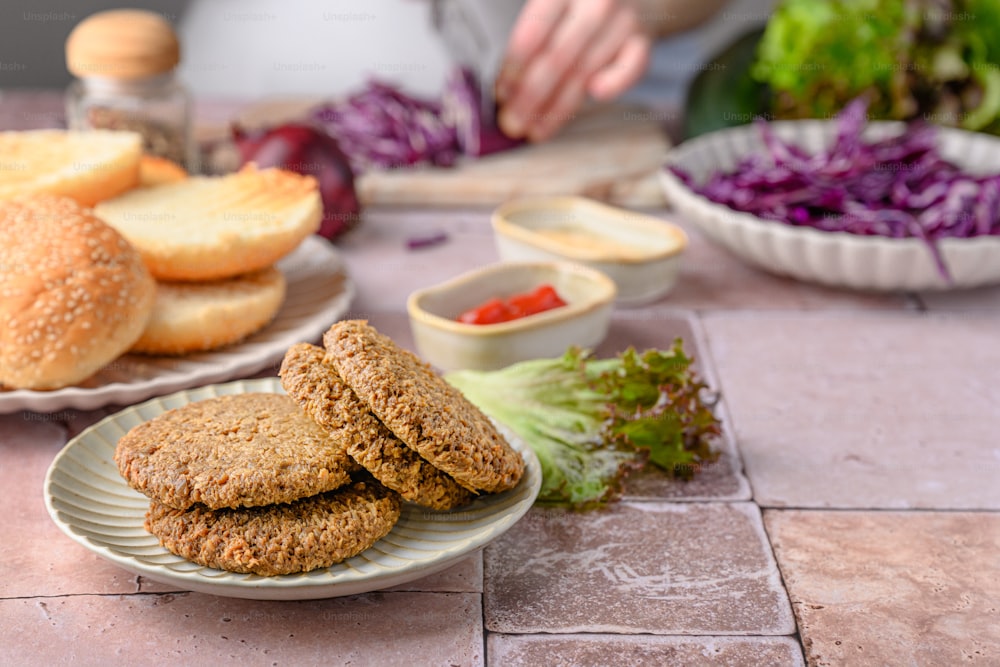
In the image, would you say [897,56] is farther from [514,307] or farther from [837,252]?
[514,307]

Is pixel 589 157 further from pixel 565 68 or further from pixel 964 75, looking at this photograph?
pixel 964 75

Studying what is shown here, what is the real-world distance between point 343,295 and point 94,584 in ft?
4.09

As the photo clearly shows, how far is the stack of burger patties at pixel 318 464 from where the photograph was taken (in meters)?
1.76

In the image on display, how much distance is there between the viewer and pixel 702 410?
7.68 feet

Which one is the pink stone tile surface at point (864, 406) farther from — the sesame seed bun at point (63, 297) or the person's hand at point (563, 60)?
the person's hand at point (563, 60)

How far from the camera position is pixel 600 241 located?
3.49 meters

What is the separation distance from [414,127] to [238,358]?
2.17 metres

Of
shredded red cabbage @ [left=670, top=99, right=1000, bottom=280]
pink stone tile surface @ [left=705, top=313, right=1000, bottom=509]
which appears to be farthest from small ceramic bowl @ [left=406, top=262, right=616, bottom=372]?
shredded red cabbage @ [left=670, top=99, right=1000, bottom=280]

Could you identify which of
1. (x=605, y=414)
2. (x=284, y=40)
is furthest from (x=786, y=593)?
(x=284, y=40)

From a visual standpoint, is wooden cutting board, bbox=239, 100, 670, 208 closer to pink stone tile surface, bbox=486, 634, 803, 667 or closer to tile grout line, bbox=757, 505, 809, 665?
tile grout line, bbox=757, 505, 809, 665

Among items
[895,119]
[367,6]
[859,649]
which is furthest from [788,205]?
[367,6]

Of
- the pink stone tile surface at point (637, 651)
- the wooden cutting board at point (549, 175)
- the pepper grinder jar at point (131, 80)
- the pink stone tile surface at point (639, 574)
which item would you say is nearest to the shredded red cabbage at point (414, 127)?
the wooden cutting board at point (549, 175)

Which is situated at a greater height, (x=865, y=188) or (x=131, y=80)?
(x=131, y=80)

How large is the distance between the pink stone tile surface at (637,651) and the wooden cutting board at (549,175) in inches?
103
